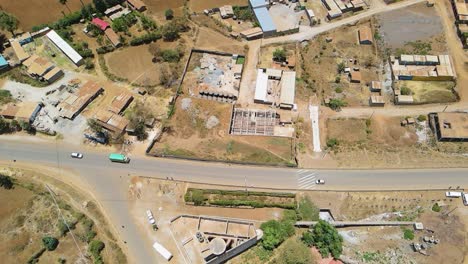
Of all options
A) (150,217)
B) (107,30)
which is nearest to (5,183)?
(150,217)

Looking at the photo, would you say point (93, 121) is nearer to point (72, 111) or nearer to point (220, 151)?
point (72, 111)

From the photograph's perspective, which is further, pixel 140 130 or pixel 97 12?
pixel 97 12

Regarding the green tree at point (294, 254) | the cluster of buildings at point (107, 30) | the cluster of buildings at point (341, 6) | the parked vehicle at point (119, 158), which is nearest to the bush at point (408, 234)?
the green tree at point (294, 254)

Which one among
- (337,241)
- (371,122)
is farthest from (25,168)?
(371,122)

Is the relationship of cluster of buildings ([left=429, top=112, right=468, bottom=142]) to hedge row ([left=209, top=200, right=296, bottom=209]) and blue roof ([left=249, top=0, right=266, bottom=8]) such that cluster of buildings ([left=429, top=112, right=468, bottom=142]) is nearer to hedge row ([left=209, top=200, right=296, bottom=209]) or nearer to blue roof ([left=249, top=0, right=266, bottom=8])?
hedge row ([left=209, top=200, right=296, bottom=209])

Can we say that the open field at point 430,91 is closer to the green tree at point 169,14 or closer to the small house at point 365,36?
the small house at point 365,36

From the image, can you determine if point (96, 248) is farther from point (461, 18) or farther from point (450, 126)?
point (461, 18)
